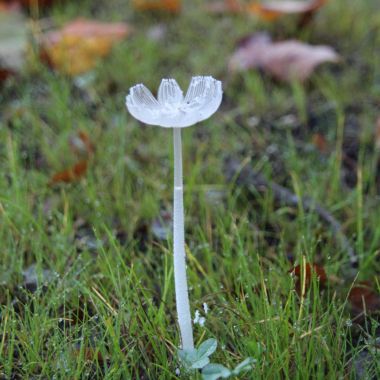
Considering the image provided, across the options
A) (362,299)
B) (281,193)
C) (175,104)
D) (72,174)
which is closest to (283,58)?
(281,193)

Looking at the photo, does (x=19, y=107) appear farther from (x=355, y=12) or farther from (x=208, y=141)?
(x=355, y=12)

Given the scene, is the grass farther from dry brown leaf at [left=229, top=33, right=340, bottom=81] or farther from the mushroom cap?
A: the mushroom cap

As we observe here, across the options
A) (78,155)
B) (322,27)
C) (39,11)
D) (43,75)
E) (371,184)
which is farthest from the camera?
(39,11)

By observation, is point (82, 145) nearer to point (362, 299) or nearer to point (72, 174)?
point (72, 174)

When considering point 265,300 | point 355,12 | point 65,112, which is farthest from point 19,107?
point 355,12

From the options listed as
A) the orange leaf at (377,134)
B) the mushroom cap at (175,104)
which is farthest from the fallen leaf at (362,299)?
the orange leaf at (377,134)

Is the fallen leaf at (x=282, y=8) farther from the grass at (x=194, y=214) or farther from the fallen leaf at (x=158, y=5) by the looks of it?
the fallen leaf at (x=158, y=5)

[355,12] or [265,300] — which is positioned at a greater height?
[355,12]
